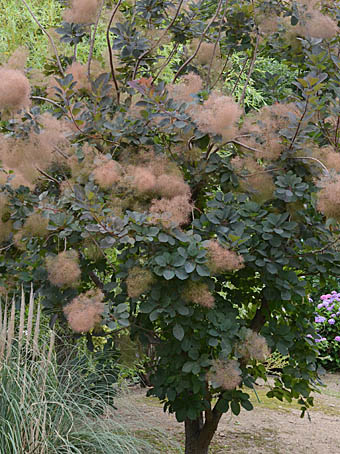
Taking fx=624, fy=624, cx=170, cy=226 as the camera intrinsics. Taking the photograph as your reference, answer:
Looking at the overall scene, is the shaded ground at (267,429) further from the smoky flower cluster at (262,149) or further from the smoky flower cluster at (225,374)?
the smoky flower cluster at (262,149)

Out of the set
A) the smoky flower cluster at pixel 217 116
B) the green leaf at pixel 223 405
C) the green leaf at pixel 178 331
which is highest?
the smoky flower cluster at pixel 217 116

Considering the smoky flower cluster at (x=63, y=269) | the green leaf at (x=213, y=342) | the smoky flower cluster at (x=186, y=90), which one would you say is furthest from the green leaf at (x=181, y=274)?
the smoky flower cluster at (x=186, y=90)

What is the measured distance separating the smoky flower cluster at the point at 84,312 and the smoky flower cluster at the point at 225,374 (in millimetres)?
544

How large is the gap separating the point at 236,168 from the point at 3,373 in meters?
1.35

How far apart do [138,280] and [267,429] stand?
278cm

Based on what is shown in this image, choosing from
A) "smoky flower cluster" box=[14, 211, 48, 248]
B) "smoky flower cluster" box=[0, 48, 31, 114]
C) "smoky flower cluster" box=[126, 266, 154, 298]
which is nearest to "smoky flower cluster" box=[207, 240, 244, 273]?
"smoky flower cluster" box=[126, 266, 154, 298]

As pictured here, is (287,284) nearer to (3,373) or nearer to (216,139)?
(216,139)

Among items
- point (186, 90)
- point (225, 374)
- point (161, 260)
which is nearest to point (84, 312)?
point (161, 260)

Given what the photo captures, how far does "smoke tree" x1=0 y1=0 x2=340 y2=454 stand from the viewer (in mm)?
2465

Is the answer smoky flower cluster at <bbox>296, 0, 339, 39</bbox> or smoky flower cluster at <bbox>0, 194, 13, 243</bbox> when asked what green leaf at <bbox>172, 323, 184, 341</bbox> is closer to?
smoky flower cluster at <bbox>0, 194, 13, 243</bbox>

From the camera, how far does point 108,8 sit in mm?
3889

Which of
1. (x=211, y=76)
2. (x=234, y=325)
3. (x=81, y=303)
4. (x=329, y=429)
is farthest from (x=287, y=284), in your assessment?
(x=329, y=429)

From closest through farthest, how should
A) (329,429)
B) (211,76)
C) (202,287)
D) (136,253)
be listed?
1. (202,287)
2. (136,253)
3. (211,76)
4. (329,429)

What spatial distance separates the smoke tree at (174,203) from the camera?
2465mm
